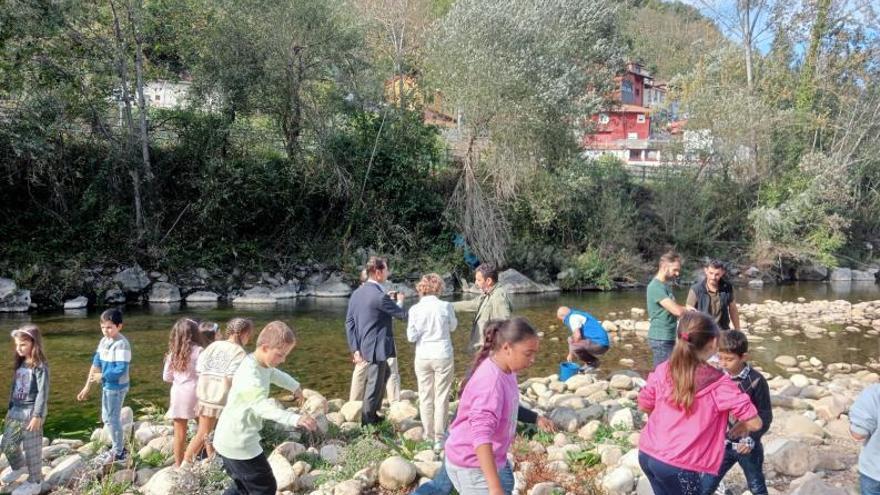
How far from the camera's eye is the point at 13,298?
55.4ft

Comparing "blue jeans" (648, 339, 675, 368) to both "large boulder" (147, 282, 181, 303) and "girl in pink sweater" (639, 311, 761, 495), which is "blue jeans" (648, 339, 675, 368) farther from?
"large boulder" (147, 282, 181, 303)

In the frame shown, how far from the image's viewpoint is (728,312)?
22.9 feet

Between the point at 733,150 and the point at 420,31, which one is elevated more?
the point at 420,31

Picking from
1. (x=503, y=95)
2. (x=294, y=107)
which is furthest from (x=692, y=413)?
(x=294, y=107)

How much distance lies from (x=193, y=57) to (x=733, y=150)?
1946 centimetres

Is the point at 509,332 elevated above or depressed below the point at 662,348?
above

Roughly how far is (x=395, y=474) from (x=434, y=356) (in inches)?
46.3

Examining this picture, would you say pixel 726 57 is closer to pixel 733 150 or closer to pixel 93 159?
pixel 733 150

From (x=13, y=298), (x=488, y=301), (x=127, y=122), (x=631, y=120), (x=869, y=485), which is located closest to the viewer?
(x=869, y=485)

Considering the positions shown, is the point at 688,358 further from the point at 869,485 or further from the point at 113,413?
the point at 113,413

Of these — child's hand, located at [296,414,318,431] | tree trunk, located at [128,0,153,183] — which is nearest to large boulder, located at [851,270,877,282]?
tree trunk, located at [128,0,153,183]

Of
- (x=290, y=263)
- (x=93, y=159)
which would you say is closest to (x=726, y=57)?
(x=290, y=263)

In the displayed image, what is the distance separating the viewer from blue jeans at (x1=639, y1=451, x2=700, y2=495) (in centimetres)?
363

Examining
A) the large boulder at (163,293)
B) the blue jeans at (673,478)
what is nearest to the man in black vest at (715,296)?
the blue jeans at (673,478)
